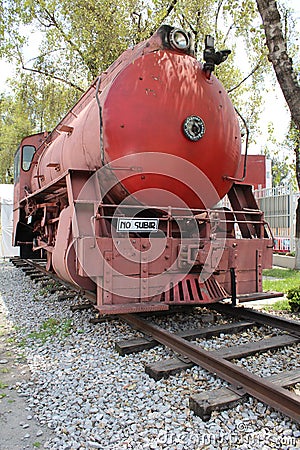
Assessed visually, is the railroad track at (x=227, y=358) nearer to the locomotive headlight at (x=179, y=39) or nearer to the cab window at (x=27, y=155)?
the locomotive headlight at (x=179, y=39)

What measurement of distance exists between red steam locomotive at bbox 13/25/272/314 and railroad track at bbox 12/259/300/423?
0.38 metres

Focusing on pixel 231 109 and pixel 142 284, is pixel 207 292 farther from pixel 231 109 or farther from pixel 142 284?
pixel 231 109

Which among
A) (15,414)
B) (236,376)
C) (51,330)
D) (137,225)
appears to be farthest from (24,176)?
(236,376)

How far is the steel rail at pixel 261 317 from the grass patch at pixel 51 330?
2079 mm

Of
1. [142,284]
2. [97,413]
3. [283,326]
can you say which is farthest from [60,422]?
[283,326]

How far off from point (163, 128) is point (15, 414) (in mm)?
3214

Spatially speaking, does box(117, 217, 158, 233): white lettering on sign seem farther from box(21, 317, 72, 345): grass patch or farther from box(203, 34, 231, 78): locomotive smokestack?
box(203, 34, 231, 78): locomotive smokestack

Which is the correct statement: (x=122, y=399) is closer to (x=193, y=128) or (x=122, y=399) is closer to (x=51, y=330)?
(x=51, y=330)

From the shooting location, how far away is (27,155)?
1027cm

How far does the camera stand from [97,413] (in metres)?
3.02

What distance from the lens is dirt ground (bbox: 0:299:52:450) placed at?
2.70m

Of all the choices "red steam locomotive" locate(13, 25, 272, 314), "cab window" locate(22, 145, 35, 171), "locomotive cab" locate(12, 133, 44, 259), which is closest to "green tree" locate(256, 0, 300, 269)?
"red steam locomotive" locate(13, 25, 272, 314)

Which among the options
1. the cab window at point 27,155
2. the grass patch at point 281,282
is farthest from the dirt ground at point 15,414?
the cab window at point 27,155

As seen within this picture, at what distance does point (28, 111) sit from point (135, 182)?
59.3 feet
